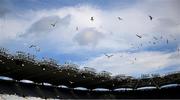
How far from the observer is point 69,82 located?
72125 millimetres

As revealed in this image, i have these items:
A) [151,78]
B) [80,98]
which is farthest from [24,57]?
[151,78]

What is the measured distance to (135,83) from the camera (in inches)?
3014

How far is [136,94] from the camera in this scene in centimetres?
8025

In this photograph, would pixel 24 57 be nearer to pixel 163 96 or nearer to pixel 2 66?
pixel 2 66

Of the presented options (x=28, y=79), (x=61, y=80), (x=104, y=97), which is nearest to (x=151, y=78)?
(x=104, y=97)

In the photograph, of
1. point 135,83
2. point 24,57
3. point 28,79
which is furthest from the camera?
point 135,83

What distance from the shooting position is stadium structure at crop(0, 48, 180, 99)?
189 ft

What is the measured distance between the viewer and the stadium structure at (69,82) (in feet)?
189

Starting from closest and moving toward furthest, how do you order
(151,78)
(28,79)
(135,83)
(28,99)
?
(28,99) → (28,79) → (151,78) → (135,83)

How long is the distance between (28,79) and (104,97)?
20981 mm

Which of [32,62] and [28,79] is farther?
[28,79]

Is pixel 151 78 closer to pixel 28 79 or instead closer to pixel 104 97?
pixel 104 97

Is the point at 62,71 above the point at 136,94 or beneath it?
above

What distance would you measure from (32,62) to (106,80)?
2212 cm
